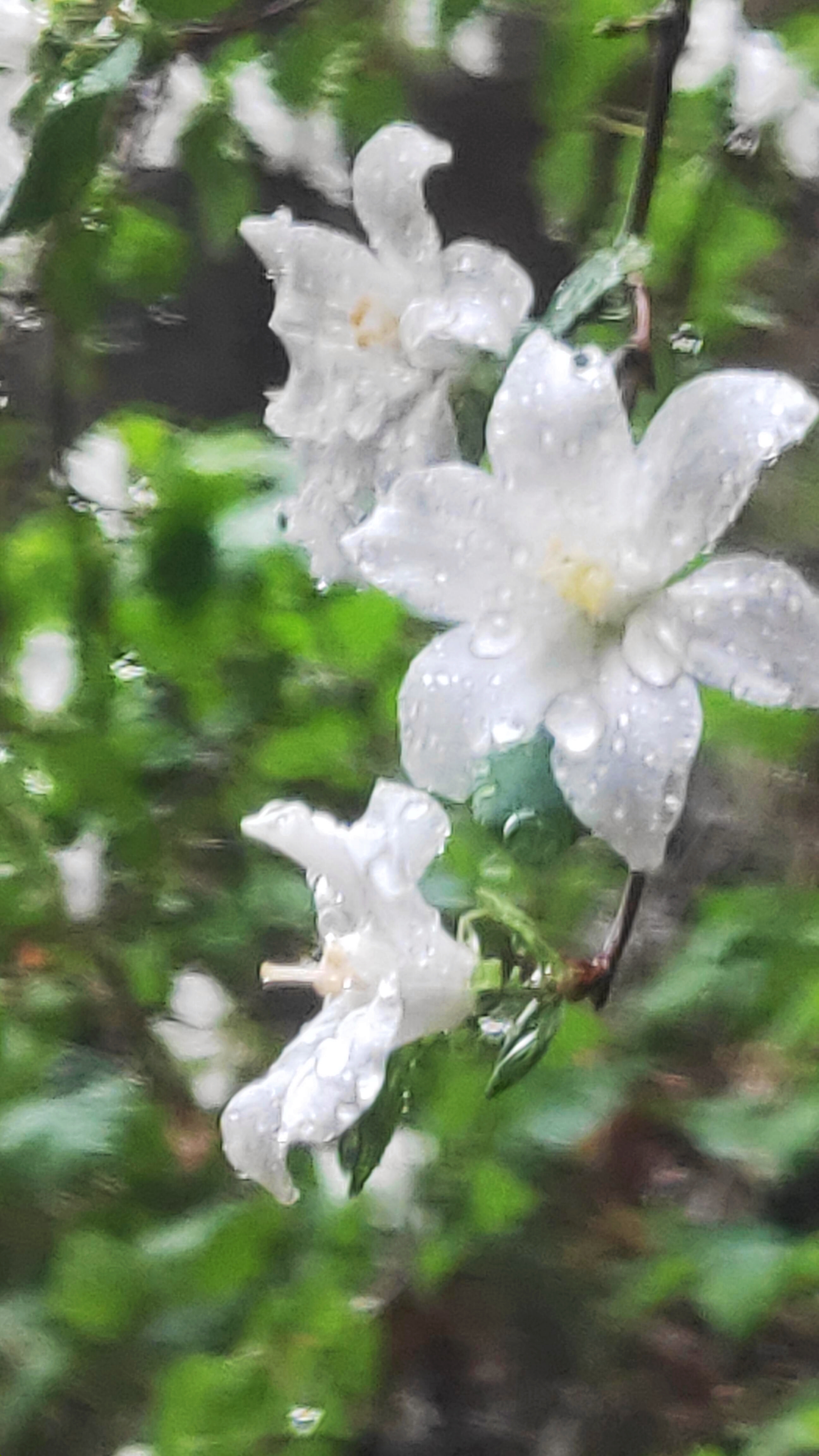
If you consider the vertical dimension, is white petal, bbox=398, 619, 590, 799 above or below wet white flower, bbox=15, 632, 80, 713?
above

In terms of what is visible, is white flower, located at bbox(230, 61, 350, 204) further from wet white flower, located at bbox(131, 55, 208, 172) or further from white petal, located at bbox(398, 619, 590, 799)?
white petal, located at bbox(398, 619, 590, 799)

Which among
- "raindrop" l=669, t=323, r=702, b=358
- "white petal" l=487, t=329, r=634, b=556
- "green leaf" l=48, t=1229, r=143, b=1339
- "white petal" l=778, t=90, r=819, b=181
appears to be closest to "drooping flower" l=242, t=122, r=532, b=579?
"white petal" l=487, t=329, r=634, b=556

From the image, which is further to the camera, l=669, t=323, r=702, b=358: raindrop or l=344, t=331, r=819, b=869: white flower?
l=669, t=323, r=702, b=358: raindrop

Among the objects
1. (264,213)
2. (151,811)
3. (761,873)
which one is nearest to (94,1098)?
(151,811)

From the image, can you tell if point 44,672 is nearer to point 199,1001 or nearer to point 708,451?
point 199,1001

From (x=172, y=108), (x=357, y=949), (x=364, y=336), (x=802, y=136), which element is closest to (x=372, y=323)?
(x=364, y=336)

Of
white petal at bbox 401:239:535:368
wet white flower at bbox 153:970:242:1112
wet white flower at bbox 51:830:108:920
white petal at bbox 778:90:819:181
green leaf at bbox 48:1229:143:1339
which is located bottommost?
wet white flower at bbox 153:970:242:1112

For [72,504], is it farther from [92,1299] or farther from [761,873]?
[761,873]
